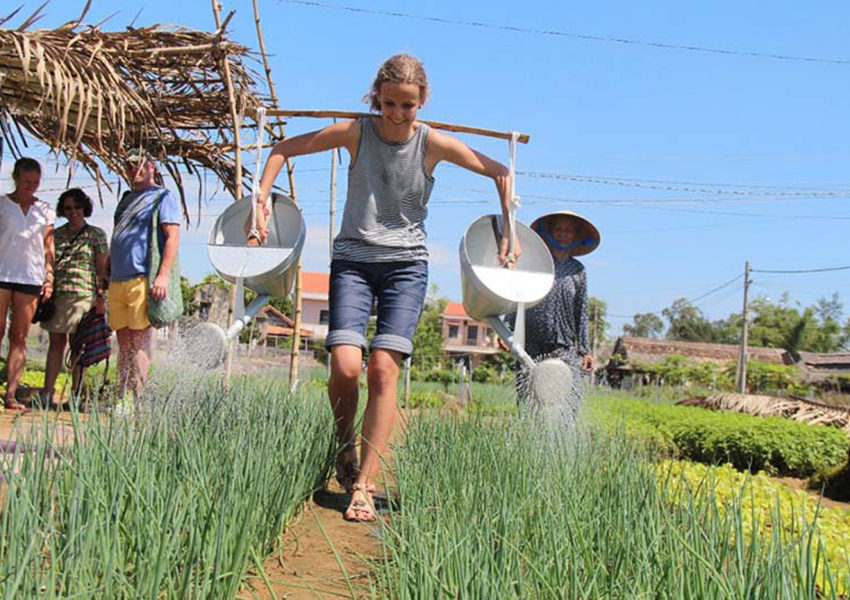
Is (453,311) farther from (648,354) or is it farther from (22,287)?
(22,287)

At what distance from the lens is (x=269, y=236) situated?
3824 mm

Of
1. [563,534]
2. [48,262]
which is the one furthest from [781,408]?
[563,534]

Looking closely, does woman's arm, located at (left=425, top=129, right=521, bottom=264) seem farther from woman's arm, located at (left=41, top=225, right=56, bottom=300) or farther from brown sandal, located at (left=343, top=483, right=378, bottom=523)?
woman's arm, located at (left=41, top=225, right=56, bottom=300)

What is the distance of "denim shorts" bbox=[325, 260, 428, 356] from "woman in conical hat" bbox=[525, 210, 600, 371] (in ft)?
4.21

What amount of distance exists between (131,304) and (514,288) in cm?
223

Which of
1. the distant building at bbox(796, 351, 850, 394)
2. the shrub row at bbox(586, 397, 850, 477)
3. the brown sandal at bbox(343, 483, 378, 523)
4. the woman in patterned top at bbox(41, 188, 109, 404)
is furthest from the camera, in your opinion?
the distant building at bbox(796, 351, 850, 394)

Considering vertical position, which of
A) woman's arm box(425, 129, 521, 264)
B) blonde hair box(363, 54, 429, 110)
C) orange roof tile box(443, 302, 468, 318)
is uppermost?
orange roof tile box(443, 302, 468, 318)

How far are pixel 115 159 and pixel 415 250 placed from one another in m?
3.44

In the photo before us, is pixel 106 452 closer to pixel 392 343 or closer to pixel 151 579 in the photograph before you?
pixel 151 579

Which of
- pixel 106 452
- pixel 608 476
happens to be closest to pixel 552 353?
pixel 608 476

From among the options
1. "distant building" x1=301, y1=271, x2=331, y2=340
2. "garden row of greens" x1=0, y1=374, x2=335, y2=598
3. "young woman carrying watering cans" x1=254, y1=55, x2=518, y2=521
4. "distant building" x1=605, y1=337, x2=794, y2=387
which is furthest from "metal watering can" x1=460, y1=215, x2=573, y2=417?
"distant building" x1=301, y1=271, x2=331, y2=340

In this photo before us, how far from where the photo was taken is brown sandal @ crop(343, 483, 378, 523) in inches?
113

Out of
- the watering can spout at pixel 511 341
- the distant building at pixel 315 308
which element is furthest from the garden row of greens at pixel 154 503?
the distant building at pixel 315 308

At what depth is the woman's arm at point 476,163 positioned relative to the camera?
3.31 m
